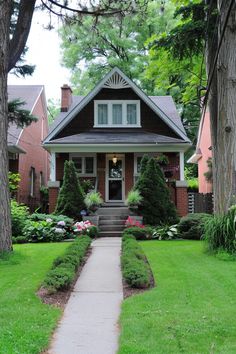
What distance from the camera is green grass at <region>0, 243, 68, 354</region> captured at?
4245 mm

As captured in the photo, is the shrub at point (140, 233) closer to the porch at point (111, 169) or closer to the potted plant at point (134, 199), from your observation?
the potted plant at point (134, 199)

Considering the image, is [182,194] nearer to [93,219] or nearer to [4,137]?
[93,219]

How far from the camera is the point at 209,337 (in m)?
4.39

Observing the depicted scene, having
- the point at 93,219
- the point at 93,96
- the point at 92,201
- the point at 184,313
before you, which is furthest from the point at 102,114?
the point at 184,313

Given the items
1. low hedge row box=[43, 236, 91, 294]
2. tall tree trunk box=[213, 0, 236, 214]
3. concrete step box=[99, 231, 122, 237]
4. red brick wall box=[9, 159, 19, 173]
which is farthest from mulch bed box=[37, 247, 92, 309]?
red brick wall box=[9, 159, 19, 173]

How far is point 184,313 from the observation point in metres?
5.23

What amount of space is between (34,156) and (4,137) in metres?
16.9

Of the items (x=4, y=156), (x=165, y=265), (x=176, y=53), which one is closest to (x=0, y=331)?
(x=165, y=265)

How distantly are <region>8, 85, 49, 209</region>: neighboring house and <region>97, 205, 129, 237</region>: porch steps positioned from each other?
5735mm

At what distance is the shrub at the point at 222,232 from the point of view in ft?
31.4

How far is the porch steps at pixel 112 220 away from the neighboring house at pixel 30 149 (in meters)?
5.74

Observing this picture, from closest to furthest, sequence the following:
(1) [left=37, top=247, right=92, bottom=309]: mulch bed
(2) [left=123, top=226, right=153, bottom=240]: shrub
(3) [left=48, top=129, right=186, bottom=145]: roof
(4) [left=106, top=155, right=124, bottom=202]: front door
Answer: (1) [left=37, top=247, right=92, bottom=309]: mulch bed → (2) [left=123, top=226, right=153, bottom=240]: shrub → (3) [left=48, top=129, right=186, bottom=145]: roof → (4) [left=106, top=155, right=124, bottom=202]: front door

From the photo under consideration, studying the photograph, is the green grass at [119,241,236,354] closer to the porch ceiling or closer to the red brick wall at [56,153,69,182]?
the porch ceiling

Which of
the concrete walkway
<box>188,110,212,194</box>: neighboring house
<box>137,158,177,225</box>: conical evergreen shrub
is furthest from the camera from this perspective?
<box>188,110,212,194</box>: neighboring house
